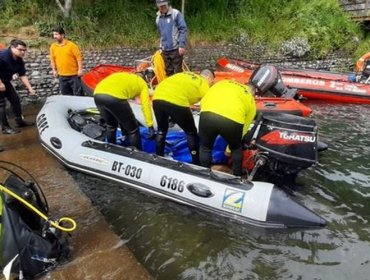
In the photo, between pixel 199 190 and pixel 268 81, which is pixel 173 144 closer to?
pixel 199 190

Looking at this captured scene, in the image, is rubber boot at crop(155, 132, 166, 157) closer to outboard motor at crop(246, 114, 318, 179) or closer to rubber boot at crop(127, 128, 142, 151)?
rubber boot at crop(127, 128, 142, 151)

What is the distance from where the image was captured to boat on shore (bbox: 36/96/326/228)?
3695 millimetres

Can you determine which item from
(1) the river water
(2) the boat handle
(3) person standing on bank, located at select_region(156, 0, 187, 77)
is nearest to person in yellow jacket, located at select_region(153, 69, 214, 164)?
(2) the boat handle

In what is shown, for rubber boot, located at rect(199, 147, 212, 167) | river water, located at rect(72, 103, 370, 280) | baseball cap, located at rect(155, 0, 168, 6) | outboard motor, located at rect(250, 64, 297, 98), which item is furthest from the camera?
outboard motor, located at rect(250, 64, 297, 98)

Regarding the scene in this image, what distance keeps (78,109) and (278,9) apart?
331 inches

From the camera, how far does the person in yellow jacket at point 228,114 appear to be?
150 inches

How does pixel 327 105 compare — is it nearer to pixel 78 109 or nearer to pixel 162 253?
pixel 78 109

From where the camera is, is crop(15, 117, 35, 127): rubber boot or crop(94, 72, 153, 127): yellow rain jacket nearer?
crop(94, 72, 153, 127): yellow rain jacket

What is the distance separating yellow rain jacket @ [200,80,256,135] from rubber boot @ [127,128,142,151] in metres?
1.07

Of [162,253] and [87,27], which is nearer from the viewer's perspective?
[162,253]

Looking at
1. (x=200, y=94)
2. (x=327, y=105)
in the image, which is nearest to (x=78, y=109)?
(x=200, y=94)

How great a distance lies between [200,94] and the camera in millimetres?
4359

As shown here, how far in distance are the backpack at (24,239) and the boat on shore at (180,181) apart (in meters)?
1.26

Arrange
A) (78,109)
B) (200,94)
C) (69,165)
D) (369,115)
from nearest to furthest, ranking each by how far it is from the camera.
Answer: (200,94), (69,165), (78,109), (369,115)
